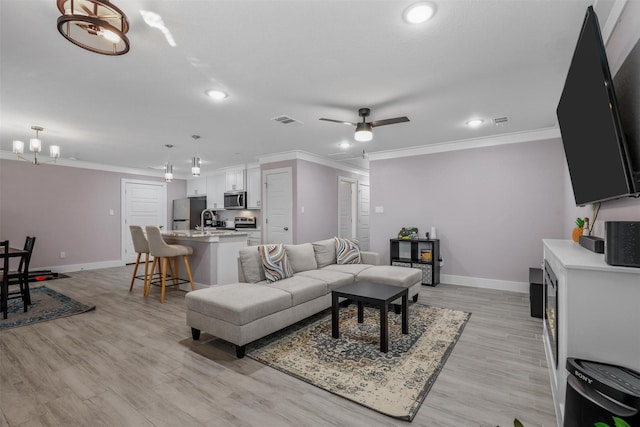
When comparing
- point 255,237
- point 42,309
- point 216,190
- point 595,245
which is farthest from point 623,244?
point 216,190

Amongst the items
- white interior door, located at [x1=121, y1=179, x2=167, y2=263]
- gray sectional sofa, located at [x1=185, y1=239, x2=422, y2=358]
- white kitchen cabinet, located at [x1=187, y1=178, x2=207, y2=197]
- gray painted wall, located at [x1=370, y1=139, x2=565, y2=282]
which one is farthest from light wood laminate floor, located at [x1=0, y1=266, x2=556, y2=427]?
white kitchen cabinet, located at [x1=187, y1=178, x2=207, y2=197]

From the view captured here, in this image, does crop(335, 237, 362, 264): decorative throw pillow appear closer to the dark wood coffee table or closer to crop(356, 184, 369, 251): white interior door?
the dark wood coffee table

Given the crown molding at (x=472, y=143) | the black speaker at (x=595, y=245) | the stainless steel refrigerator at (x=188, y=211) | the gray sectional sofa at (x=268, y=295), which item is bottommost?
the gray sectional sofa at (x=268, y=295)

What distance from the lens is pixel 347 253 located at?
172 inches

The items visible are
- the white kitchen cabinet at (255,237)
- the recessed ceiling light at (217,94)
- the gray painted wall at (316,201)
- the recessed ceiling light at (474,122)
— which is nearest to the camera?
the recessed ceiling light at (217,94)

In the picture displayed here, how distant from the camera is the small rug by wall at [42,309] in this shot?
11.0 feet

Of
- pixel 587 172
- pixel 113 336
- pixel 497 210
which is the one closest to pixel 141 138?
pixel 113 336

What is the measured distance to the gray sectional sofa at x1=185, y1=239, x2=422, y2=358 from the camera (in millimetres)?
2506

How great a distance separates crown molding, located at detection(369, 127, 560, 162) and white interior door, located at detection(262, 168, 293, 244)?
1832 millimetres

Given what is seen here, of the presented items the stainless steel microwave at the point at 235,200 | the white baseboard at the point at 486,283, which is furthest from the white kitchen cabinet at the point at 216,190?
the white baseboard at the point at 486,283

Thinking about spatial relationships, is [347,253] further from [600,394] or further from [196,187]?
[196,187]

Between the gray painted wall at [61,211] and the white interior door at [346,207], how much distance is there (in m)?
5.52

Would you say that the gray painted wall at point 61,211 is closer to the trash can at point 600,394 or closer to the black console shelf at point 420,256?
the black console shelf at point 420,256

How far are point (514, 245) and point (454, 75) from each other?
3158 mm
